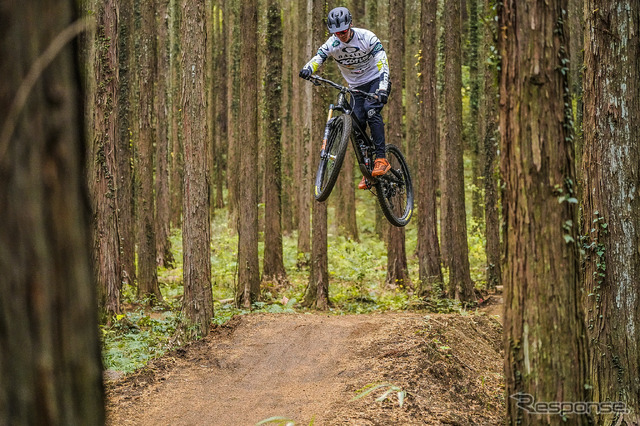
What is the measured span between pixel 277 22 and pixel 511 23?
1146 cm

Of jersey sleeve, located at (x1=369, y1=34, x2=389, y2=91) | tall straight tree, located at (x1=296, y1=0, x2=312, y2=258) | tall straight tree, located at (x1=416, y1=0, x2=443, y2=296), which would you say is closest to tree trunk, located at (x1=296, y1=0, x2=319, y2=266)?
tall straight tree, located at (x1=296, y1=0, x2=312, y2=258)

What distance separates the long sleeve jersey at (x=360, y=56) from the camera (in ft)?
26.2

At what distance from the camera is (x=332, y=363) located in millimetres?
8141

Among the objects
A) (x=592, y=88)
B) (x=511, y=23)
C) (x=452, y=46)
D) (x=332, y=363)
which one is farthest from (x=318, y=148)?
(x=511, y=23)

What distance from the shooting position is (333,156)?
820 cm

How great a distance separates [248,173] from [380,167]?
4644 mm

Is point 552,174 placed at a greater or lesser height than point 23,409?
greater

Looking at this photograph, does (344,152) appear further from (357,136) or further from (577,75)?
(577,75)

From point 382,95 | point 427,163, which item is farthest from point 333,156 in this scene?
point 427,163

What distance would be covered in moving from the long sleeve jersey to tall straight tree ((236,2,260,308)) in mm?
4425

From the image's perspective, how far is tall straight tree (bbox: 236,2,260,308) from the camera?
40.1 ft

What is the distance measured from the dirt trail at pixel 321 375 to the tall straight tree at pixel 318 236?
5.68ft

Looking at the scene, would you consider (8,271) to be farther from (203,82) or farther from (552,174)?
(203,82)

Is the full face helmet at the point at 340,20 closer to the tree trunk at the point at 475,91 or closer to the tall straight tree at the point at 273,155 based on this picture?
the tall straight tree at the point at 273,155
